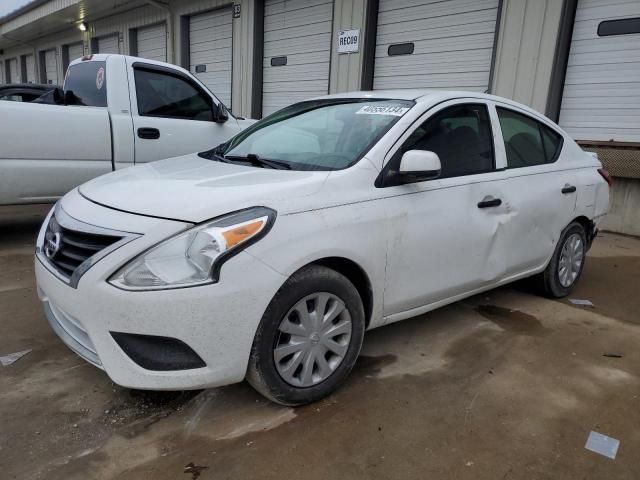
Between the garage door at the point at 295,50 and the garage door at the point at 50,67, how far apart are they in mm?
13829

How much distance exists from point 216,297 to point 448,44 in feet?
24.0

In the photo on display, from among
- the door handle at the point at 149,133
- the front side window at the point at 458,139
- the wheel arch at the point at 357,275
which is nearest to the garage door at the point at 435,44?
the front side window at the point at 458,139

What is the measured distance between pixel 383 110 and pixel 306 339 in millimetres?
1484

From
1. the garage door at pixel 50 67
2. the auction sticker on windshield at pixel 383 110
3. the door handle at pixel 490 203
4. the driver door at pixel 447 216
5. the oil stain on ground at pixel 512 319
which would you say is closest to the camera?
the driver door at pixel 447 216

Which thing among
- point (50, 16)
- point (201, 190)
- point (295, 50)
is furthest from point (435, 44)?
point (50, 16)

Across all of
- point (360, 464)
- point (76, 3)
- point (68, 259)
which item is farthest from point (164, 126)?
point (76, 3)

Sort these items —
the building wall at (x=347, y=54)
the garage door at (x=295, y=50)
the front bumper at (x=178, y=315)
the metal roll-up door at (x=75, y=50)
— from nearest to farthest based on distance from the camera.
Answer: the front bumper at (x=178, y=315) → the building wall at (x=347, y=54) → the garage door at (x=295, y=50) → the metal roll-up door at (x=75, y=50)

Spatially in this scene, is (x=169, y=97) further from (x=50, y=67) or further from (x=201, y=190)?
(x=50, y=67)

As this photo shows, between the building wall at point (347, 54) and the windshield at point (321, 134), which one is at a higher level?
the building wall at point (347, 54)

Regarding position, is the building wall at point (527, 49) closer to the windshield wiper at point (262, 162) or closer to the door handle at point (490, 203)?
the door handle at point (490, 203)

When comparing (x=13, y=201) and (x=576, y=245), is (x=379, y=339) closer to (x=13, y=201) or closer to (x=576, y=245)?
(x=576, y=245)

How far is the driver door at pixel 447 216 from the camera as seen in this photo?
2793 mm

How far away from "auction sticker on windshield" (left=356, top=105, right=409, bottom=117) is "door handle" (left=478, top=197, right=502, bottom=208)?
77 cm

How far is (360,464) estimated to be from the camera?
2162mm
